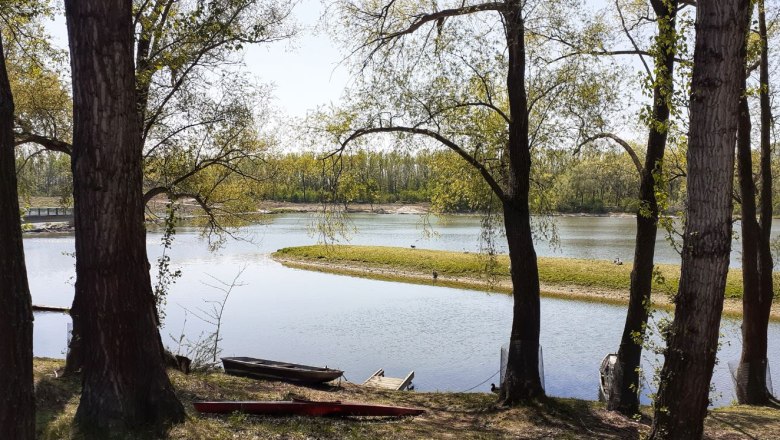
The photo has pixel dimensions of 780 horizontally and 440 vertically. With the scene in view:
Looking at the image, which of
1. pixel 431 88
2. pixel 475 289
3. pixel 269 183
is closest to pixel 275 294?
pixel 475 289

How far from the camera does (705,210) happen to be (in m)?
5.93

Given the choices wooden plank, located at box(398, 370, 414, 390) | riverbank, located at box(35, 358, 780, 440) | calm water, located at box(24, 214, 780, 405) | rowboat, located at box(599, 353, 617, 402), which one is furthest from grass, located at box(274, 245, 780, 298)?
riverbank, located at box(35, 358, 780, 440)

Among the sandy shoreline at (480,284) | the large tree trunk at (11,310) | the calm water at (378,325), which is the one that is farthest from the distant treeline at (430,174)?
the sandy shoreline at (480,284)

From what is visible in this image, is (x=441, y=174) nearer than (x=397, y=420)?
No

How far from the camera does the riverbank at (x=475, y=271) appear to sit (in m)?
32.8

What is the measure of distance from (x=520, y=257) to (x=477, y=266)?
92.3ft

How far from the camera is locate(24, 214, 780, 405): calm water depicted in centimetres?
2036

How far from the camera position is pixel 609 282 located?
114 feet

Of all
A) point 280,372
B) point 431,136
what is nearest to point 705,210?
point 431,136

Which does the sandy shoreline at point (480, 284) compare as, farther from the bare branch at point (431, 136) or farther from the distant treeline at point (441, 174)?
the bare branch at point (431, 136)

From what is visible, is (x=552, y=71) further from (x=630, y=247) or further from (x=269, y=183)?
(x=630, y=247)

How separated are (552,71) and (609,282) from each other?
24.9 m

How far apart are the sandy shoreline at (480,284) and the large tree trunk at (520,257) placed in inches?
598

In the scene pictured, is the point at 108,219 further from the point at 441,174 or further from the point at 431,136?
the point at 441,174
